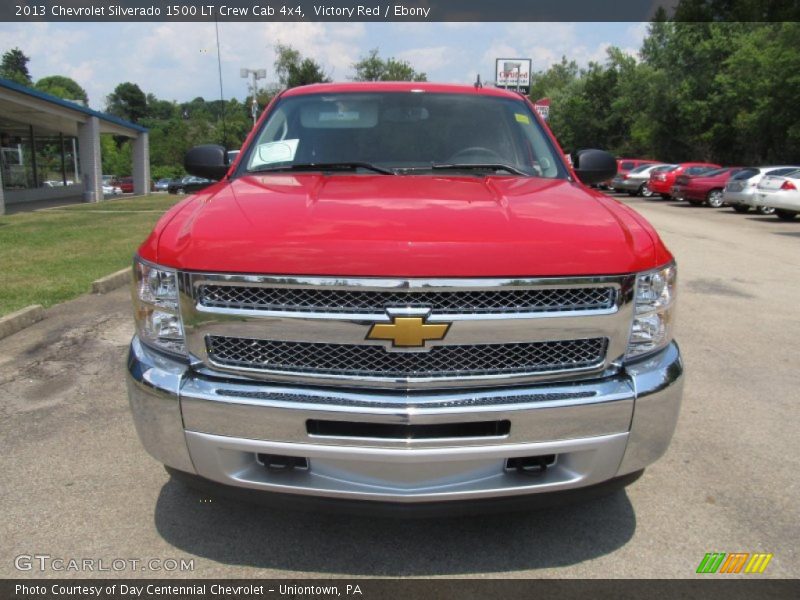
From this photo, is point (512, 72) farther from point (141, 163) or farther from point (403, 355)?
point (403, 355)

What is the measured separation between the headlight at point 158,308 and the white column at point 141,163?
1250 inches

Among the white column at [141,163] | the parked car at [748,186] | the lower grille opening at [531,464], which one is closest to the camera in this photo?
the lower grille opening at [531,464]

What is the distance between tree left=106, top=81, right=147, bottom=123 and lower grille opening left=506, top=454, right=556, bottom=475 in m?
144

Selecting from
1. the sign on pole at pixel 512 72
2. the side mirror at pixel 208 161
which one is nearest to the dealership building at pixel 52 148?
the sign on pole at pixel 512 72

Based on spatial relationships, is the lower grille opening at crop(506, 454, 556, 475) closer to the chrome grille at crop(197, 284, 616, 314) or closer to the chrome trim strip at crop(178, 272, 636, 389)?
the chrome trim strip at crop(178, 272, 636, 389)

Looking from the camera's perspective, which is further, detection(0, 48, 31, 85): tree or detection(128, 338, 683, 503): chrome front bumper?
detection(0, 48, 31, 85): tree

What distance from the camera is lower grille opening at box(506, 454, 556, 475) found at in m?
2.38

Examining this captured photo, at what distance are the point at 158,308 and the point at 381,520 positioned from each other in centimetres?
132

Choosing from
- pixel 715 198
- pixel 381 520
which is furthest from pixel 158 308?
pixel 715 198

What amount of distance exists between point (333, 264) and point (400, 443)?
637 mm

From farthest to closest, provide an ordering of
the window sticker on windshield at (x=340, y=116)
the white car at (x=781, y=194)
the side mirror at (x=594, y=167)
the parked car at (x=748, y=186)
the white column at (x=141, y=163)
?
the white column at (x=141, y=163), the parked car at (x=748, y=186), the white car at (x=781, y=194), the side mirror at (x=594, y=167), the window sticker on windshield at (x=340, y=116)

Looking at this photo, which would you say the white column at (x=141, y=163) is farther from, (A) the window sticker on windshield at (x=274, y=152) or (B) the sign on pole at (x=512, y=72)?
(A) the window sticker on windshield at (x=274, y=152)

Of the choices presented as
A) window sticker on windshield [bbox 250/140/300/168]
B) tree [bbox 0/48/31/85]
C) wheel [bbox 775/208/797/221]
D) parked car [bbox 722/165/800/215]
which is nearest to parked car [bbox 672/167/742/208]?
parked car [bbox 722/165/800/215]

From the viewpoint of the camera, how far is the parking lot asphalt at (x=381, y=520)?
105 inches
